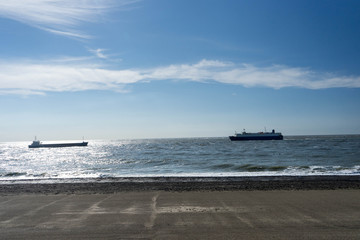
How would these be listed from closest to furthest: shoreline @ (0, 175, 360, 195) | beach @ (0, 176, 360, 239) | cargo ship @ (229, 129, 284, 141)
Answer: beach @ (0, 176, 360, 239) → shoreline @ (0, 175, 360, 195) → cargo ship @ (229, 129, 284, 141)

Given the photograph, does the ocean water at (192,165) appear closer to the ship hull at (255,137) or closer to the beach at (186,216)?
the beach at (186,216)

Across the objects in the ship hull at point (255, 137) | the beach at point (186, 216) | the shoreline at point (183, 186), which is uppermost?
the ship hull at point (255, 137)

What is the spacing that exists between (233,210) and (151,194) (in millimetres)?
4506

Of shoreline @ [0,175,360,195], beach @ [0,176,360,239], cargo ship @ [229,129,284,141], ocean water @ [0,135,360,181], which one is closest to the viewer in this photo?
beach @ [0,176,360,239]

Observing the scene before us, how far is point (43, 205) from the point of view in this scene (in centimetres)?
998

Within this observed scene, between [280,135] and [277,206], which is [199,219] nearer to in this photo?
[277,206]

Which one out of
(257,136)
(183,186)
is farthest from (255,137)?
(183,186)

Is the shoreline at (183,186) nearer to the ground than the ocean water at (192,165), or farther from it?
farther from it

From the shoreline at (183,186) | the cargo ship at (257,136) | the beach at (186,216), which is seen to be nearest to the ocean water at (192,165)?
the shoreline at (183,186)

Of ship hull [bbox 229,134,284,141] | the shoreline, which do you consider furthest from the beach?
ship hull [bbox 229,134,284,141]

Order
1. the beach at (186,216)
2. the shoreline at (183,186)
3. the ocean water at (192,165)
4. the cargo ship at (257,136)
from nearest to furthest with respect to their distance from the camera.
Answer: the beach at (186,216)
the shoreline at (183,186)
the ocean water at (192,165)
the cargo ship at (257,136)

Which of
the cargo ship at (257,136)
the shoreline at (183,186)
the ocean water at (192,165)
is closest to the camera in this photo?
the shoreline at (183,186)

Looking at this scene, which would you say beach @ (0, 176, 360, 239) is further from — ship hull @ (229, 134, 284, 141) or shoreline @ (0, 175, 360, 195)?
Answer: ship hull @ (229, 134, 284, 141)

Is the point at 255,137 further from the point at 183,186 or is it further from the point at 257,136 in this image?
the point at 183,186
